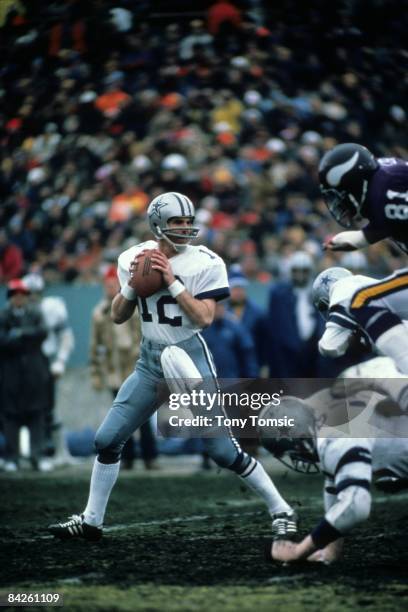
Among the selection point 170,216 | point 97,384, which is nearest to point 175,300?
point 170,216

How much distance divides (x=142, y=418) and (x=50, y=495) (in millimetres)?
2855

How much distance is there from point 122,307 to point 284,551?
1.58 meters

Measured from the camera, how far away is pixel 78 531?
20.3 ft

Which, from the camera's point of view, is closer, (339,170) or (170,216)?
(339,170)

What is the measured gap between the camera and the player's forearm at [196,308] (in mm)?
5875

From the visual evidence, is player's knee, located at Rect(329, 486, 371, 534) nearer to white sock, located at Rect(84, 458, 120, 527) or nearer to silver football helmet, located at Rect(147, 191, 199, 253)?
white sock, located at Rect(84, 458, 120, 527)

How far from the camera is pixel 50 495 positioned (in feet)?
28.6

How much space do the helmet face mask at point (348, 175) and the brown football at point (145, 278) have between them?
104cm

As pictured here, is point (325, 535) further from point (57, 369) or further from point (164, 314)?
point (57, 369)

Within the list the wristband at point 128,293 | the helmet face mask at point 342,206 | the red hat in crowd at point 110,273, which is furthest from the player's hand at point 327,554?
the red hat in crowd at point 110,273

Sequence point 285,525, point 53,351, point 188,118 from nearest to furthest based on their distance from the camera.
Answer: point 285,525, point 53,351, point 188,118

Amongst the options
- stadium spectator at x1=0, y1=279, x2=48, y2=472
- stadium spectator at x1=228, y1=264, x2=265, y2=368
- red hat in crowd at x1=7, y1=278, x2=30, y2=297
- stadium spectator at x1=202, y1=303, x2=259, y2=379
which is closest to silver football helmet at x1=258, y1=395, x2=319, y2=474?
stadium spectator at x1=202, y1=303, x2=259, y2=379

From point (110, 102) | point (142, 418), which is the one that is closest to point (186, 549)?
point (142, 418)

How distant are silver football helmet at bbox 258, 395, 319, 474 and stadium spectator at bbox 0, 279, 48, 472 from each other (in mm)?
5815
